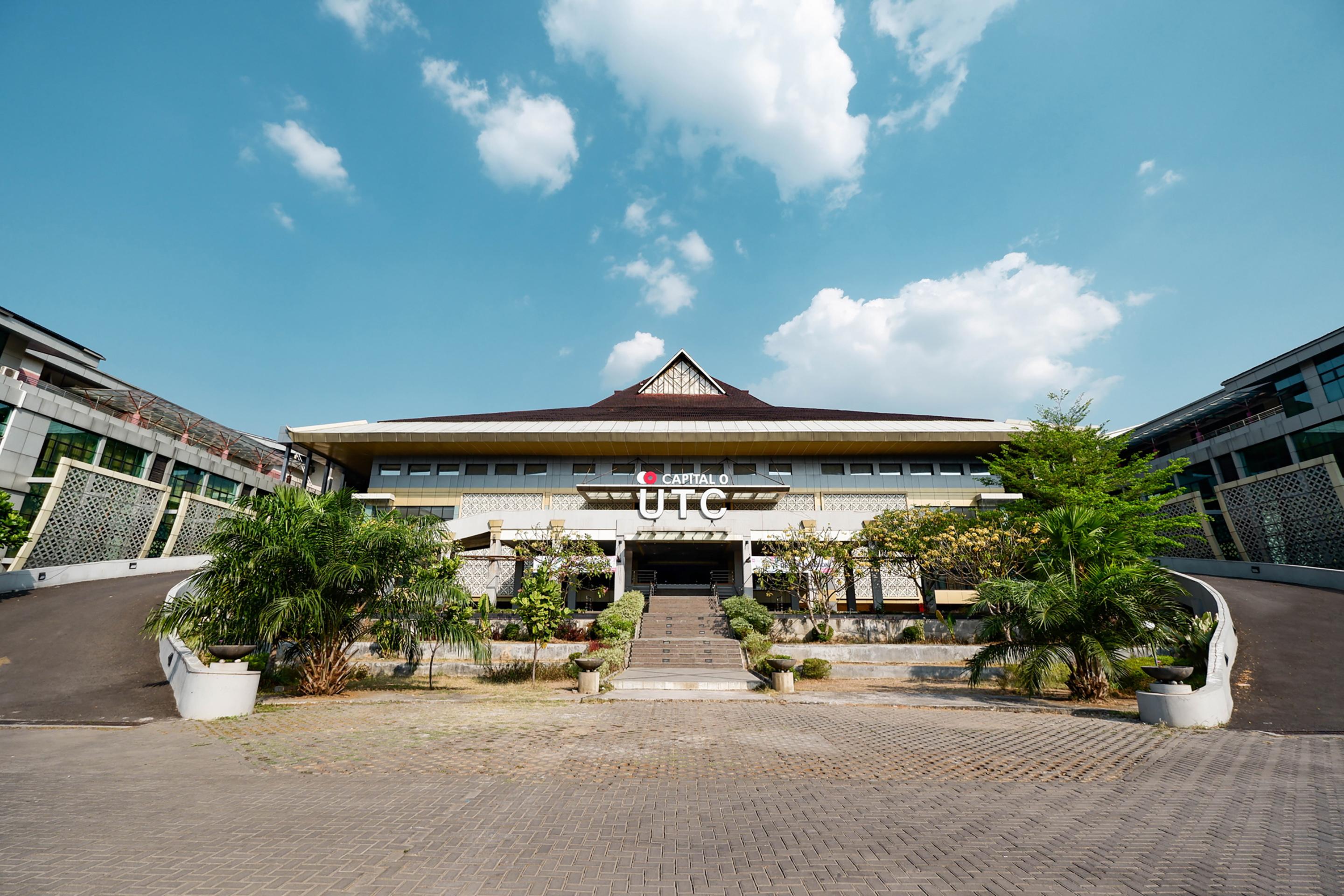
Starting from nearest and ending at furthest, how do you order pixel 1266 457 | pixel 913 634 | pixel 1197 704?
1. pixel 1197 704
2. pixel 913 634
3. pixel 1266 457

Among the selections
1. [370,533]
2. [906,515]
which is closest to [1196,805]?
[370,533]

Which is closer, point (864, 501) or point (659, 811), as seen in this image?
point (659, 811)

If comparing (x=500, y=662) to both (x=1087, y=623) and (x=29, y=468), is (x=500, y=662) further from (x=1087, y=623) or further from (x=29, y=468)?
(x=29, y=468)

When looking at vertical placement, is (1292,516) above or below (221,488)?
below

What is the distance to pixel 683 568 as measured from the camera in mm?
40750

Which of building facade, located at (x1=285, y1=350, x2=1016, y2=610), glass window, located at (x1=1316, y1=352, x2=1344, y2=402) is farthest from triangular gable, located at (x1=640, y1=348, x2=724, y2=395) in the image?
glass window, located at (x1=1316, y1=352, x2=1344, y2=402)

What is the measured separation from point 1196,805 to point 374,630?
15.9 metres

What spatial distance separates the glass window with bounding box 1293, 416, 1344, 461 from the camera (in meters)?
27.8

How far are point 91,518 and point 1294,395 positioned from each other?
207 feet

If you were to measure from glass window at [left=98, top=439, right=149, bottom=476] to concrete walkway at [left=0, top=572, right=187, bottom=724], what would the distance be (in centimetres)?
924

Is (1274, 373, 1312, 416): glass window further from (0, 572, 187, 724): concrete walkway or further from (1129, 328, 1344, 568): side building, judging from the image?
(0, 572, 187, 724): concrete walkway

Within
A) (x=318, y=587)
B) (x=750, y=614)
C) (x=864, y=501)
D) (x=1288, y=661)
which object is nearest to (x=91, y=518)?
(x=318, y=587)

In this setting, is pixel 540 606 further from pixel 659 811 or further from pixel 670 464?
pixel 670 464

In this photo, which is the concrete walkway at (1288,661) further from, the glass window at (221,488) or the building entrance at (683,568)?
the glass window at (221,488)
